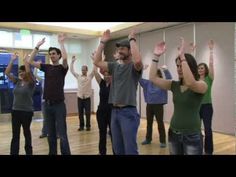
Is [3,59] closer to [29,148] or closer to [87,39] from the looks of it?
[87,39]

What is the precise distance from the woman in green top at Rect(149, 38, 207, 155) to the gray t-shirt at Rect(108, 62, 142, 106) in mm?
448

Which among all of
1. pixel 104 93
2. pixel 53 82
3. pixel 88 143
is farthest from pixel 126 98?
pixel 88 143

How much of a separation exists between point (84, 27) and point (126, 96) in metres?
6.34

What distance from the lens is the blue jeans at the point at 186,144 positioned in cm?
204

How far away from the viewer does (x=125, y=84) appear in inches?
98.0

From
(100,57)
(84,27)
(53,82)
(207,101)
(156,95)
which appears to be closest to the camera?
(100,57)

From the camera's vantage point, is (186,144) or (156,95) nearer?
(186,144)

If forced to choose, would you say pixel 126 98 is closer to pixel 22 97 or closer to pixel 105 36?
pixel 105 36

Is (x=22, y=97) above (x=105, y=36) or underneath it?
underneath

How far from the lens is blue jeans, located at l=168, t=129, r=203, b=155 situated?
6.70 feet

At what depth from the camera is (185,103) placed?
6.84 ft

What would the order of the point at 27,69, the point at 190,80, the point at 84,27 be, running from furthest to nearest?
the point at 84,27
the point at 27,69
the point at 190,80

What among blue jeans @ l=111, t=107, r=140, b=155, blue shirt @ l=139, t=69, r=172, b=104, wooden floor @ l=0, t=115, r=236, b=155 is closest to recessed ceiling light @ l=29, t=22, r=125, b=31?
wooden floor @ l=0, t=115, r=236, b=155
